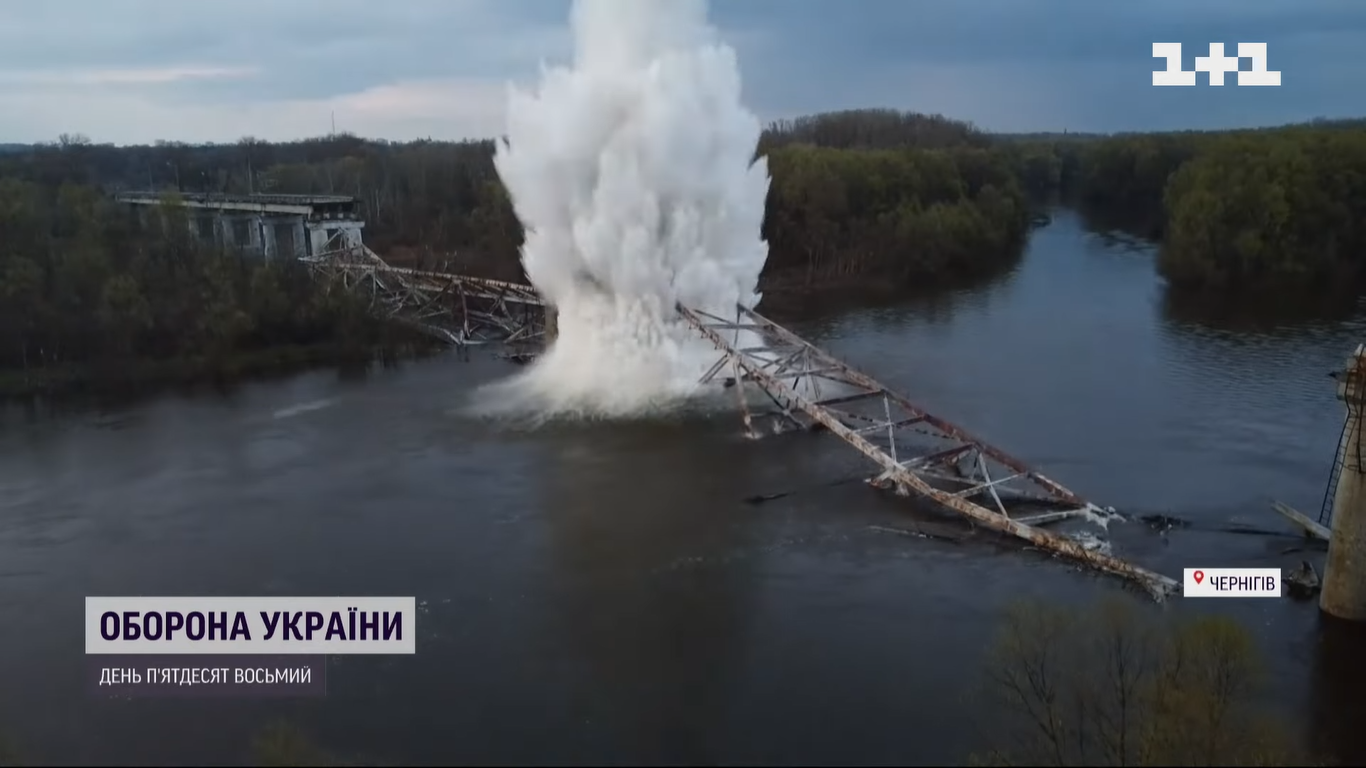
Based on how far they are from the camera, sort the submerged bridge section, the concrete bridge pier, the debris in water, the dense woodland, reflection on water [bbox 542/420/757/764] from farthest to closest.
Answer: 1. the dense woodland
2. the submerged bridge section
3. the debris in water
4. the concrete bridge pier
5. reflection on water [bbox 542/420/757/764]

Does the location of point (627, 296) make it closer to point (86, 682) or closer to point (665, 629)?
point (665, 629)

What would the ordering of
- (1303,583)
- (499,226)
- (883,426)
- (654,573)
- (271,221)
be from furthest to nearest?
(499,226) < (271,221) < (883,426) < (654,573) < (1303,583)
